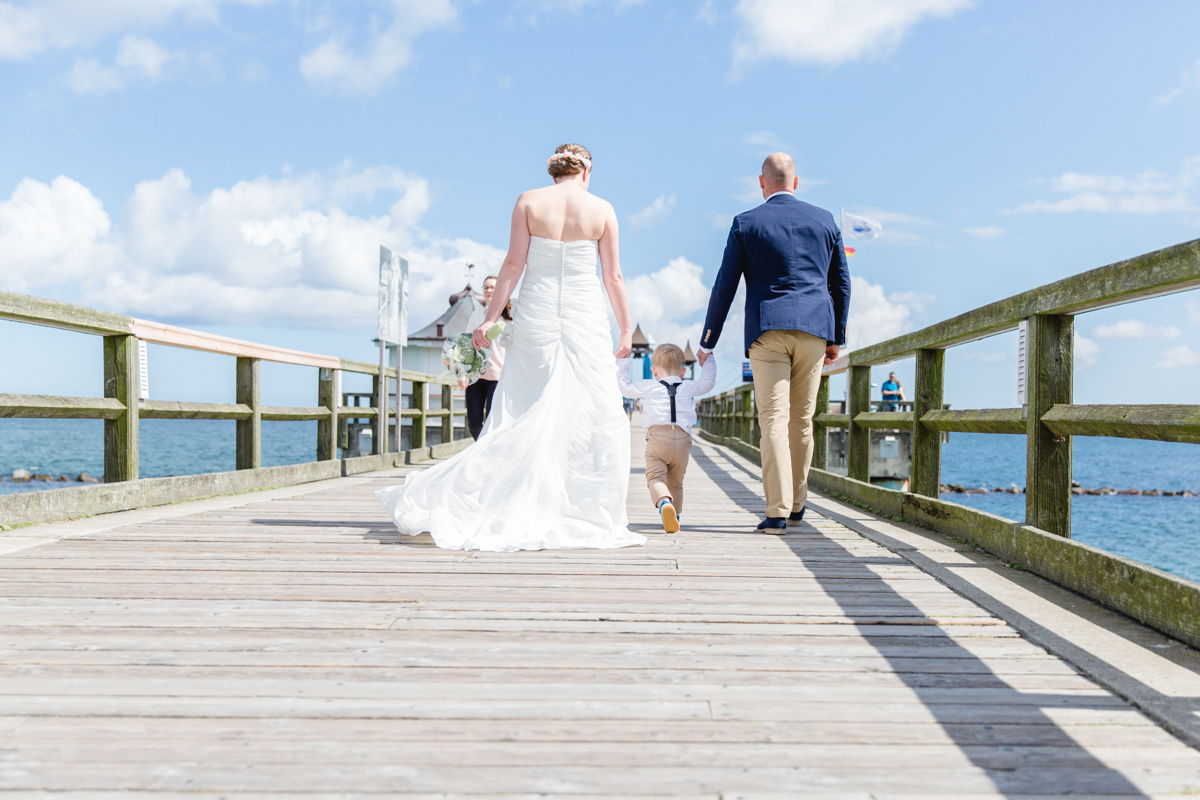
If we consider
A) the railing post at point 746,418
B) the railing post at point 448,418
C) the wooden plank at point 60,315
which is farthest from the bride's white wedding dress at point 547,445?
the railing post at point 448,418

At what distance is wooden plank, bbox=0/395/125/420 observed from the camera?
165 inches

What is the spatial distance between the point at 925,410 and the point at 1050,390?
1.40 meters

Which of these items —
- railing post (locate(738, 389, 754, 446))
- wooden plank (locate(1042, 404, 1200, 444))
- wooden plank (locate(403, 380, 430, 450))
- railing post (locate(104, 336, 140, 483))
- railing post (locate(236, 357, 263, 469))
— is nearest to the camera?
wooden plank (locate(1042, 404, 1200, 444))

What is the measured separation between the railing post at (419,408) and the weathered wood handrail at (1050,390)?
746 cm

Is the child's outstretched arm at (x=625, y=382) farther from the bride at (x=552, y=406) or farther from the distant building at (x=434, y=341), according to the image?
the distant building at (x=434, y=341)

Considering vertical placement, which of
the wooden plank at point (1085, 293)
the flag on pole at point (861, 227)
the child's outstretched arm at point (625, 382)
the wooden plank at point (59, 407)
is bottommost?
the wooden plank at point (59, 407)

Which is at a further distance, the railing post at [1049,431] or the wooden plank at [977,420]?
the wooden plank at [977,420]

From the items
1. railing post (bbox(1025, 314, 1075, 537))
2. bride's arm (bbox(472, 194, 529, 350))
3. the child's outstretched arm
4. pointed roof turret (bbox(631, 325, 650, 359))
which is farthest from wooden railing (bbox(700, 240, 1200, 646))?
pointed roof turret (bbox(631, 325, 650, 359))

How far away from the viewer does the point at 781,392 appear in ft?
14.7

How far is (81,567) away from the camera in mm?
3260

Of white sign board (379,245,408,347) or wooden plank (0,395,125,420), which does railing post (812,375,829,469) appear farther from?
wooden plank (0,395,125,420)

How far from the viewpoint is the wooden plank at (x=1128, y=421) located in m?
2.48

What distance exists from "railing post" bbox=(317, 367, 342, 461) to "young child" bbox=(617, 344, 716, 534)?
437cm

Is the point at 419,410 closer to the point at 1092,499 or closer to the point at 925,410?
the point at 925,410
